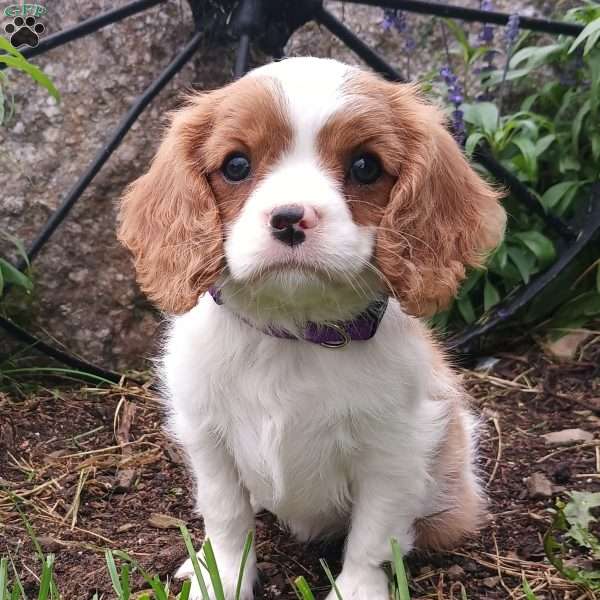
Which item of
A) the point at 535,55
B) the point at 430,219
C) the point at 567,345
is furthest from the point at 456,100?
the point at 430,219

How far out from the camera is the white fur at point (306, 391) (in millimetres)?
2037

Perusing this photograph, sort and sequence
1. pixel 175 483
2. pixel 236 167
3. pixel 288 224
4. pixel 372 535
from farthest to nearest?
pixel 175 483, pixel 372 535, pixel 236 167, pixel 288 224

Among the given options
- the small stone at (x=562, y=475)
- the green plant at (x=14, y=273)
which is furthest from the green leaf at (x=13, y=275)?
the small stone at (x=562, y=475)

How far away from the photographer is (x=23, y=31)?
3.73 m

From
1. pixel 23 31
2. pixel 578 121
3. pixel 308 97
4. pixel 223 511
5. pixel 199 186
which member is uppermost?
pixel 308 97

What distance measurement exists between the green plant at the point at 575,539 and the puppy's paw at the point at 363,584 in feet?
1.66

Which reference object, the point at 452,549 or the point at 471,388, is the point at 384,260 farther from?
the point at 471,388

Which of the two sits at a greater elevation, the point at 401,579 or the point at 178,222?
the point at 178,222

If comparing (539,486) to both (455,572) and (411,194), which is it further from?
(411,194)

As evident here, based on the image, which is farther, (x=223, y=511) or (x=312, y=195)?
(x=223, y=511)

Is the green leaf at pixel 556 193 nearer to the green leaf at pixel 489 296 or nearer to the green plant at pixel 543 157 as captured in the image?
the green plant at pixel 543 157


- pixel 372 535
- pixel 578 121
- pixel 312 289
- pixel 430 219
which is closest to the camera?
pixel 312 289

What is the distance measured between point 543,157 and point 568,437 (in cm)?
148

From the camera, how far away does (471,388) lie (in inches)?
161
